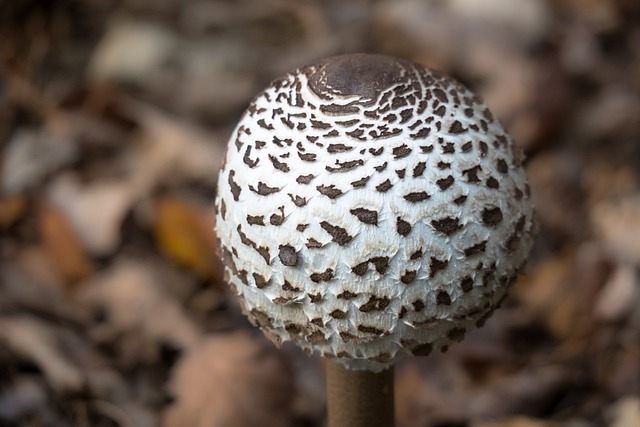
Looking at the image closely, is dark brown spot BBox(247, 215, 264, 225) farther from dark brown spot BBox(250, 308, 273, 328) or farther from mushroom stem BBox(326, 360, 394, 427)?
mushroom stem BBox(326, 360, 394, 427)

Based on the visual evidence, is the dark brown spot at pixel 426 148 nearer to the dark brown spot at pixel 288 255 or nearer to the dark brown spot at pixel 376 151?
the dark brown spot at pixel 376 151

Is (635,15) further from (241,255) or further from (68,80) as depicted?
(241,255)

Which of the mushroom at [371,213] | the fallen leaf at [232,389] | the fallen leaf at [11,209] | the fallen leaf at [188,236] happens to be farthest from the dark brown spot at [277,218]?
the fallen leaf at [11,209]

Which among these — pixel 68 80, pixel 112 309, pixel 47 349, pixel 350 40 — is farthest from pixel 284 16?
pixel 47 349

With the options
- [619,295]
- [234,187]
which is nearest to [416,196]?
[234,187]

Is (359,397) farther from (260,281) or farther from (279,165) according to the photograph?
(279,165)

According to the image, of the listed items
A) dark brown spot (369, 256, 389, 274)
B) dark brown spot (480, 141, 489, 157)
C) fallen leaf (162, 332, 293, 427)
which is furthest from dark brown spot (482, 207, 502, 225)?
fallen leaf (162, 332, 293, 427)
